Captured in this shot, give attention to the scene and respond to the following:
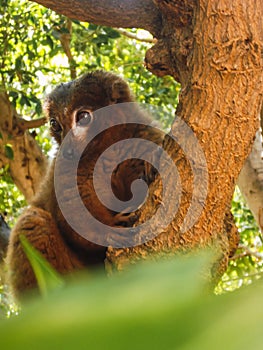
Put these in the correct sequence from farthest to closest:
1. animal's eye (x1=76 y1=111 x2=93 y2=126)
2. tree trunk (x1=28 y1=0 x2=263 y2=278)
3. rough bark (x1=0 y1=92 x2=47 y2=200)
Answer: rough bark (x1=0 y1=92 x2=47 y2=200) < animal's eye (x1=76 y1=111 x2=93 y2=126) < tree trunk (x1=28 y1=0 x2=263 y2=278)

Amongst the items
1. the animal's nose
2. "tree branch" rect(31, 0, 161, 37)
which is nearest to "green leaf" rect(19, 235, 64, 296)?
"tree branch" rect(31, 0, 161, 37)

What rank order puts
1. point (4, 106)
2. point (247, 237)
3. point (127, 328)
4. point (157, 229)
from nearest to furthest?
point (127, 328), point (157, 229), point (4, 106), point (247, 237)

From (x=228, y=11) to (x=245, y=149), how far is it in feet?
1.65

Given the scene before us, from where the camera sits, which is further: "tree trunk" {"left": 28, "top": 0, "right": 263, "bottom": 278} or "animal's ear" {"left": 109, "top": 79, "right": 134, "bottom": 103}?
"animal's ear" {"left": 109, "top": 79, "right": 134, "bottom": 103}

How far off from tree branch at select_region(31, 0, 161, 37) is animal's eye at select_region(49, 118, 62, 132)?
98 cm

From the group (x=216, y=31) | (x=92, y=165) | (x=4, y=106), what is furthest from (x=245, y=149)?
(x=4, y=106)

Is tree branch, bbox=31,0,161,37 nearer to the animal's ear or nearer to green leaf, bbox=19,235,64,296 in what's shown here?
the animal's ear

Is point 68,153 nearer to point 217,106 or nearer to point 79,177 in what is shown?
point 79,177

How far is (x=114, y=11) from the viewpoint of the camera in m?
2.85

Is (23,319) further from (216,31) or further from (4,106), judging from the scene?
(4,106)

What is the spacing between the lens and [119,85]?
149 inches

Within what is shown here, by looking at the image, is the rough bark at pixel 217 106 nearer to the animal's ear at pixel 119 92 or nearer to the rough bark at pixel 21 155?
the animal's ear at pixel 119 92

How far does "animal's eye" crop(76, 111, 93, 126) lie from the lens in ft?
11.8

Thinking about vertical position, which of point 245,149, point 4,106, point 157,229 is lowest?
point 157,229
